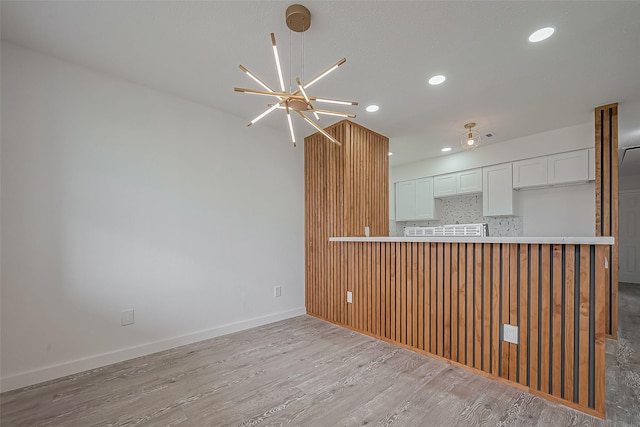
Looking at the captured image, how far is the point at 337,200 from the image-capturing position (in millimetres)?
3477

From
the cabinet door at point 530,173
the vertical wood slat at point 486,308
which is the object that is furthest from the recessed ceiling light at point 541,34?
the cabinet door at point 530,173

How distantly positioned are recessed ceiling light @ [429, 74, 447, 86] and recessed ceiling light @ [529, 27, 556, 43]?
662 mm

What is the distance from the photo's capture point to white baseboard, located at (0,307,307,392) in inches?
79.7

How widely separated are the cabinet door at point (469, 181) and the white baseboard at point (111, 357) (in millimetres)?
3861

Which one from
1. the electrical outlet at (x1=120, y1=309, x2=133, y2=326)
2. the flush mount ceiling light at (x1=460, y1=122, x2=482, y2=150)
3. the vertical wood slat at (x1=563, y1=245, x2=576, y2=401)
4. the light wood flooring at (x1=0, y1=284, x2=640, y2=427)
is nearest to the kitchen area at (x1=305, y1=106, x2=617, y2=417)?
the vertical wood slat at (x1=563, y1=245, x2=576, y2=401)

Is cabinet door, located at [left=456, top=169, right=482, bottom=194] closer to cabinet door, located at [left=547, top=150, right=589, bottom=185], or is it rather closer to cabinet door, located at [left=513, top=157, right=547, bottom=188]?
cabinet door, located at [left=513, top=157, right=547, bottom=188]

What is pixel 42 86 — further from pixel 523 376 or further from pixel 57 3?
pixel 523 376

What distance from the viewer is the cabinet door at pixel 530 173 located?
3887mm

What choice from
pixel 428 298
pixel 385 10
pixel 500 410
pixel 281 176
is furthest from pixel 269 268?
pixel 385 10

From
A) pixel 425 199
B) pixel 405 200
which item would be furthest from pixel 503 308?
pixel 405 200

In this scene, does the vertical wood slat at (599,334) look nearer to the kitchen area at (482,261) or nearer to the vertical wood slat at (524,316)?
the kitchen area at (482,261)

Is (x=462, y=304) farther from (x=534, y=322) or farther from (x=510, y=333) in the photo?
(x=534, y=322)

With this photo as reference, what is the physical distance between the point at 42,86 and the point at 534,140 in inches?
220

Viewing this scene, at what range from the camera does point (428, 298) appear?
2.50 metres
